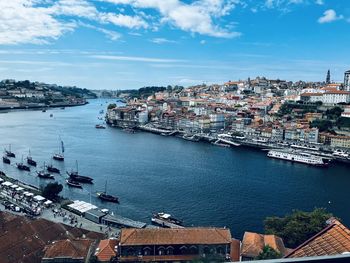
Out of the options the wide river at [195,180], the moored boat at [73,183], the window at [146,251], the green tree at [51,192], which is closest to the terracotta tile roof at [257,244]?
the window at [146,251]

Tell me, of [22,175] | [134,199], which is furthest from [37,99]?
[134,199]

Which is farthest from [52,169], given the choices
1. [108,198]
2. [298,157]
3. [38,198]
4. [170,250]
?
[298,157]

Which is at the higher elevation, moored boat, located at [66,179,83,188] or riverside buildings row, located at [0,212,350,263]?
riverside buildings row, located at [0,212,350,263]

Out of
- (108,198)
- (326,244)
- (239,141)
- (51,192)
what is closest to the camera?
(326,244)

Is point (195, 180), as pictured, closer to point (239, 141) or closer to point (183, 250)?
point (183, 250)

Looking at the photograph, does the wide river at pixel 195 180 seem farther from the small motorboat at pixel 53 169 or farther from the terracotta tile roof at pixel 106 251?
the terracotta tile roof at pixel 106 251

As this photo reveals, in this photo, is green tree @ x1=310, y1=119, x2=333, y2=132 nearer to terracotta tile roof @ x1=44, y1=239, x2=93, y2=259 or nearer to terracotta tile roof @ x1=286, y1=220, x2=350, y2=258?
terracotta tile roof @ x1=44, y1=239, x2=93, y2=259

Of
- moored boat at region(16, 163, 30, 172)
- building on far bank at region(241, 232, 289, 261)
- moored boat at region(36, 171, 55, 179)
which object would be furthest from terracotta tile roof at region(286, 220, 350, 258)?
moored boat at region(16, 163, 30, 172)
